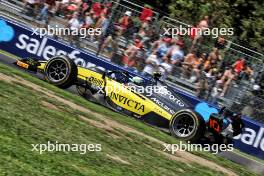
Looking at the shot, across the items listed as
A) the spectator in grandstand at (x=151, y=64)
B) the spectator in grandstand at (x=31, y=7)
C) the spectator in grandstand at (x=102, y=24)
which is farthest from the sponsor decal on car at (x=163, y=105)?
the spectator in grandstand at (x=31, y=7)

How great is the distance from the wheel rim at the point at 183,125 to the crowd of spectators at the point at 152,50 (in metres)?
3.82

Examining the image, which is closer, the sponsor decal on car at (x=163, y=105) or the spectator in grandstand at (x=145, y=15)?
the sponsor decal on car at (x=163, y=105)

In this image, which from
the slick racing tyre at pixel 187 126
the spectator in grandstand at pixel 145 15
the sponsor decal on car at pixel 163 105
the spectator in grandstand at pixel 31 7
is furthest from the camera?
the spectator in grandstand at pixel 31 7

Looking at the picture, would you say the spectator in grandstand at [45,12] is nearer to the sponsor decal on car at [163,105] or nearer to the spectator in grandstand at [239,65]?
the spectator in grandstand at [239,65]

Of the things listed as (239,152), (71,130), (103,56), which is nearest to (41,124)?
(71,130)

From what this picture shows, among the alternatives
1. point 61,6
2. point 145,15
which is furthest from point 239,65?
point 61,6

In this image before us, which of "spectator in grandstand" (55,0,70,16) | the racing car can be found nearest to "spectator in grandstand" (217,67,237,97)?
the racing car

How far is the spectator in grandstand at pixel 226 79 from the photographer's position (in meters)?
17.3

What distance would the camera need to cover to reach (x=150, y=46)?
1853cm

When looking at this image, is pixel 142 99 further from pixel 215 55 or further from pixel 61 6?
pixel 61 6

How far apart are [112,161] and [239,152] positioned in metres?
8.37

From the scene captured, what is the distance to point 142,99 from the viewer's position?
14125mm

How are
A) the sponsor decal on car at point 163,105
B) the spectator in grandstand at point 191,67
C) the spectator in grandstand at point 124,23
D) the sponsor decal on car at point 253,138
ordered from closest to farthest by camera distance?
the sponsor decal on car at point 163,105
the sponsor decal on car at point 253,138
the spectator in grandstand at point 191,67
the spectator in grandstand at point 124,23

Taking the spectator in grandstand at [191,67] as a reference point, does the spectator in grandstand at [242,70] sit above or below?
above
